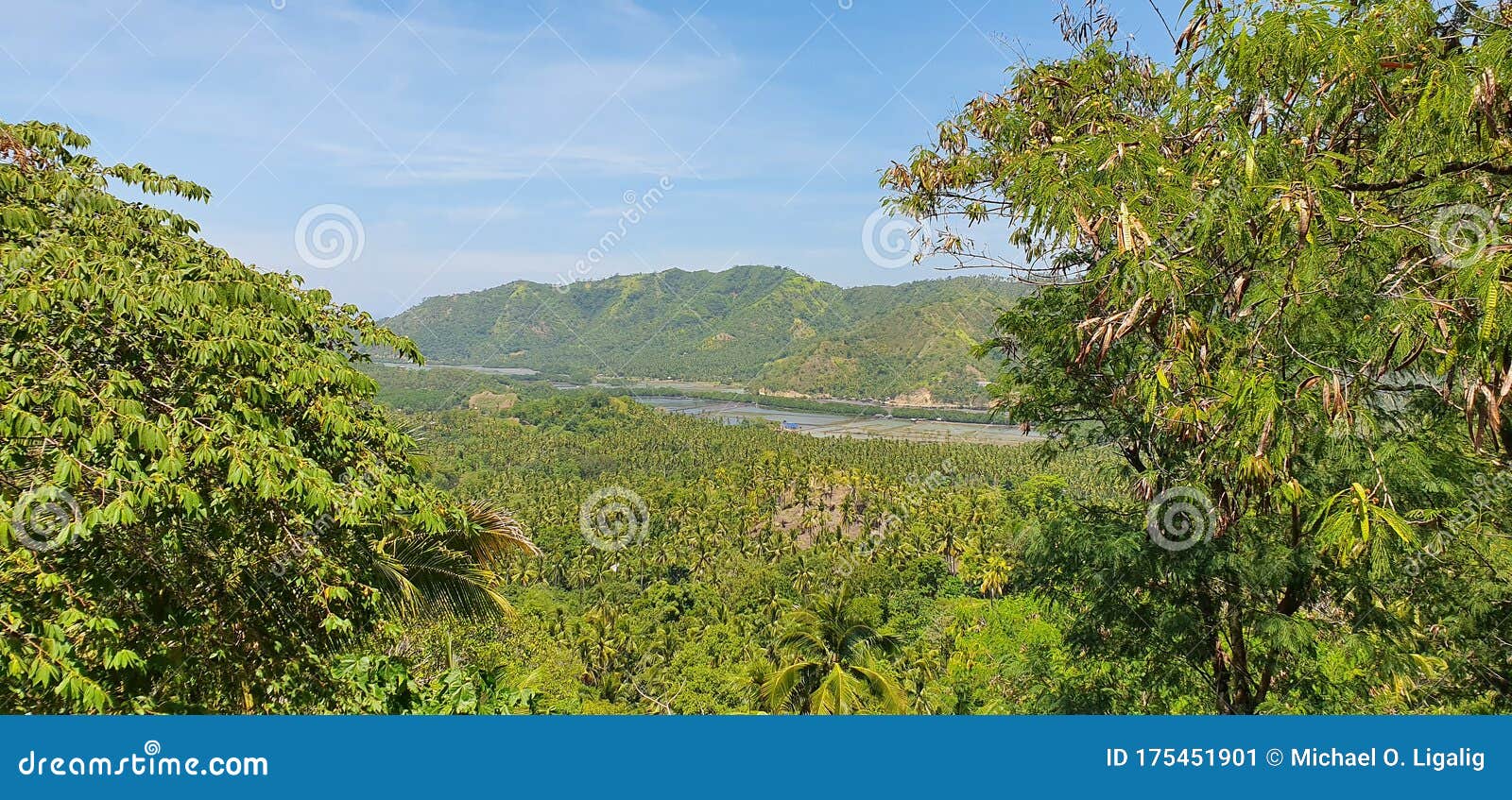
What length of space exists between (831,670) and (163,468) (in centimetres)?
994

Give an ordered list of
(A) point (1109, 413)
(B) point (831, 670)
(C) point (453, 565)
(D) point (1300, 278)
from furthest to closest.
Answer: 1. (B) point (831, 670)
2. (C) point (453, 565)
3. (A) point (1109, 413)
4. (D) point (1300, 278)

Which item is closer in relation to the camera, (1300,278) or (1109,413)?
(1300,278)

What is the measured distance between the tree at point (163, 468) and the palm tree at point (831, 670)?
7.23 m

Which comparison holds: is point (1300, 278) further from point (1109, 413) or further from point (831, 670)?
point (831, 670)

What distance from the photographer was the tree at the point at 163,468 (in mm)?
2568

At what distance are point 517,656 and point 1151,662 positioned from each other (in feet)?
72.6

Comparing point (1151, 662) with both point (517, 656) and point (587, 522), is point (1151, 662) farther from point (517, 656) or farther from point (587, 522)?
point (587, 522)

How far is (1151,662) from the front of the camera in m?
4.60

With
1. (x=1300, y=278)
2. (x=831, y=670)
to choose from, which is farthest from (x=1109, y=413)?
(x=831, y=670)

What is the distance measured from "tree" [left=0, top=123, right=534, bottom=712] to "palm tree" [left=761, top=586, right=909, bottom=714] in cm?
723

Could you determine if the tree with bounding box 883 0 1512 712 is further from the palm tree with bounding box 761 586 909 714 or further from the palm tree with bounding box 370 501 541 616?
the palm tree with bounding box 761 586 909 714

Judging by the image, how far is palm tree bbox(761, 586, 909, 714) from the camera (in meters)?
10.1

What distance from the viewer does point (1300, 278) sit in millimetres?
2303

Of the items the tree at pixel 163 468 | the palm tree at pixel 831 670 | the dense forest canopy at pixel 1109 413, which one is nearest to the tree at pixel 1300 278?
Result: the dense forest canopy at pixel 1109 413
